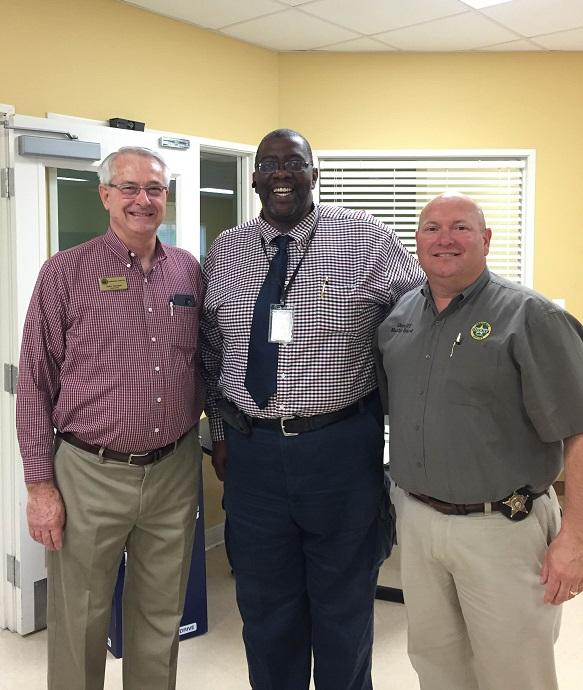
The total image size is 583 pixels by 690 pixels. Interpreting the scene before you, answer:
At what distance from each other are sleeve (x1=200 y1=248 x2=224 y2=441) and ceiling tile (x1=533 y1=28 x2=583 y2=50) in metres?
2.73

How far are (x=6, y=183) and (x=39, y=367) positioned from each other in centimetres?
117

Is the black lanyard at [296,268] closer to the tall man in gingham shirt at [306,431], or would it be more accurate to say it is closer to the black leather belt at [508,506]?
the tall man in gingham shirt at [306,431]

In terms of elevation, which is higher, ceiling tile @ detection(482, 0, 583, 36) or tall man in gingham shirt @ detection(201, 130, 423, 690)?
ceiling tile @ detection(482, 0, 583, 36)

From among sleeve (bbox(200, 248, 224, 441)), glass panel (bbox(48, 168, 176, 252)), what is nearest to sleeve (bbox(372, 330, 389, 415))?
sleeve (bbox(200, 248, 224, 441))

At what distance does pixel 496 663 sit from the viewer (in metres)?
1.77

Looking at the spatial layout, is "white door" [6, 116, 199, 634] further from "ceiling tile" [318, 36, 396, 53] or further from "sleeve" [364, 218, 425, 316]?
"sleeve" [364, 218, 425, 316]

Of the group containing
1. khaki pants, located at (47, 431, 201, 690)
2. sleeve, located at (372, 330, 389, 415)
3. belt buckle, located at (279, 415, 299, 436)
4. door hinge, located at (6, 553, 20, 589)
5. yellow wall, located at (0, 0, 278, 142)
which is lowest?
door hinge, located at (6, 553, 20, 589)

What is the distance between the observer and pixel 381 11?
11.4ft

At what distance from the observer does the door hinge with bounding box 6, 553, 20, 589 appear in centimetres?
299

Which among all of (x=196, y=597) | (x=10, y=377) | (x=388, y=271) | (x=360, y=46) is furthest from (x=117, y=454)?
(x=360, y=46)

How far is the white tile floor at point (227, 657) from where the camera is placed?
2660mm

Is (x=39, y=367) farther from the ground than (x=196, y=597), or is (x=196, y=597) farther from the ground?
(x=39, y=367)

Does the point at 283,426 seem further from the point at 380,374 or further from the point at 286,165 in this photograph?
the point at 286,165

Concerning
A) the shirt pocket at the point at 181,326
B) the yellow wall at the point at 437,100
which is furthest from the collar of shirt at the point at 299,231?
the yellow wall at the point at 437,100
